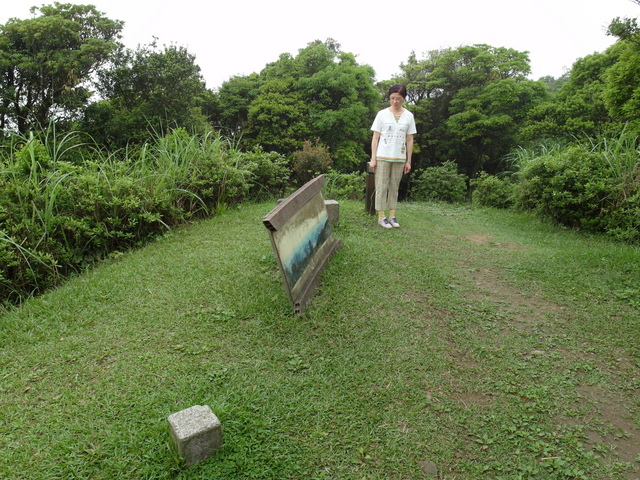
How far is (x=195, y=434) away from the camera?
1.85 m

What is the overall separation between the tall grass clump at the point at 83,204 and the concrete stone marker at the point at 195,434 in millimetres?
2481

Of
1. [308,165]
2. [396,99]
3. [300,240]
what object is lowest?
[300,240]

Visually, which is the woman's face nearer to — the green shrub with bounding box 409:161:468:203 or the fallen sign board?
the fallen sign board

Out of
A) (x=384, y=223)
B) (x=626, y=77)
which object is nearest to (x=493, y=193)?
(x=626, y=77)

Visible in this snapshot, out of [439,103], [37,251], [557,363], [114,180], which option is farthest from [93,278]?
[439,103]

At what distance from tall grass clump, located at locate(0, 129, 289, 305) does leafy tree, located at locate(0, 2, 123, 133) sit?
33.7 feet

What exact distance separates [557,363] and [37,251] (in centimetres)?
437

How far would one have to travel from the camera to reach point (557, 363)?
108 inches

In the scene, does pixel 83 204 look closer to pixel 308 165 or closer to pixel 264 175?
pixel 264 175

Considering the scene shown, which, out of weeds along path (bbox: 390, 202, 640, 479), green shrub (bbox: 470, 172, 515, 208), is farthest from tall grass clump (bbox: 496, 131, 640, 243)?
green shrub (bbox: 470, 172, 515, 208)

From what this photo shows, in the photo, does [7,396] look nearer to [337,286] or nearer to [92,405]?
[92,405]

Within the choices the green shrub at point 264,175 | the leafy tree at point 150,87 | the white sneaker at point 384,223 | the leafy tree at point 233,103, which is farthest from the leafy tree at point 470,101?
the white sneaker at point 384,223

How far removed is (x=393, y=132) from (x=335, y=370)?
127 inches

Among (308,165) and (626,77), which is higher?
(626,77)
